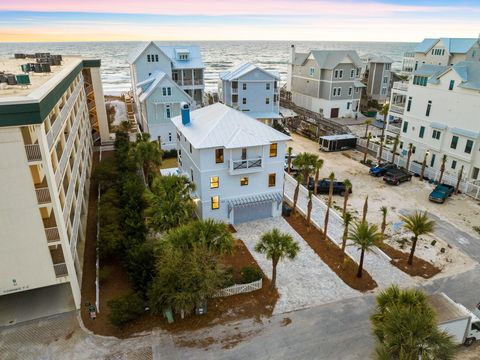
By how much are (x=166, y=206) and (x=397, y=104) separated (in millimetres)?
42462

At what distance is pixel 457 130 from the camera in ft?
124

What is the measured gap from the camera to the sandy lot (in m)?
32.2

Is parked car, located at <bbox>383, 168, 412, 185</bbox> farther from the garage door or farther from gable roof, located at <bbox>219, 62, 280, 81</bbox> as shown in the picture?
gable roof, located at <bbox>219, 62, 280, 81</bbox>

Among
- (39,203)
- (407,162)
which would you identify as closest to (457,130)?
(407,162)

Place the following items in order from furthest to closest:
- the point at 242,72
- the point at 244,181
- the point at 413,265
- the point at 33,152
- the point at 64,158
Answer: the point at 242,72, the point at 244,181, the point at 413,265, the point at 64,158, the point at 33,152

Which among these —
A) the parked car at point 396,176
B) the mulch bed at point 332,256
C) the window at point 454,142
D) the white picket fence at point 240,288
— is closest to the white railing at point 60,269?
the white picket fence at point 240,288

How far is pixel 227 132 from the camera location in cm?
2894

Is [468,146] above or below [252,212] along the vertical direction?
above

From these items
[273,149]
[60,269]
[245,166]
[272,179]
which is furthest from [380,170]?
[60,269]

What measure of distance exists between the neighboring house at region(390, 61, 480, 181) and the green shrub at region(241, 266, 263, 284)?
28720 mm

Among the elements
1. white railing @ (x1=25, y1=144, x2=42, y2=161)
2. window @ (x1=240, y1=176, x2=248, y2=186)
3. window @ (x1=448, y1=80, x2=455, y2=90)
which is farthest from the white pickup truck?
window @ (x1=448, y1=80, x2=455, y2=90)

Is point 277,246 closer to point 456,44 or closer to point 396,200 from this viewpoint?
point 396,200

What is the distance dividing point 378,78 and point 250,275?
6872 cm

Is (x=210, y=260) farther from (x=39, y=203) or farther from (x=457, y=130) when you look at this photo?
(x=457, y=130)
